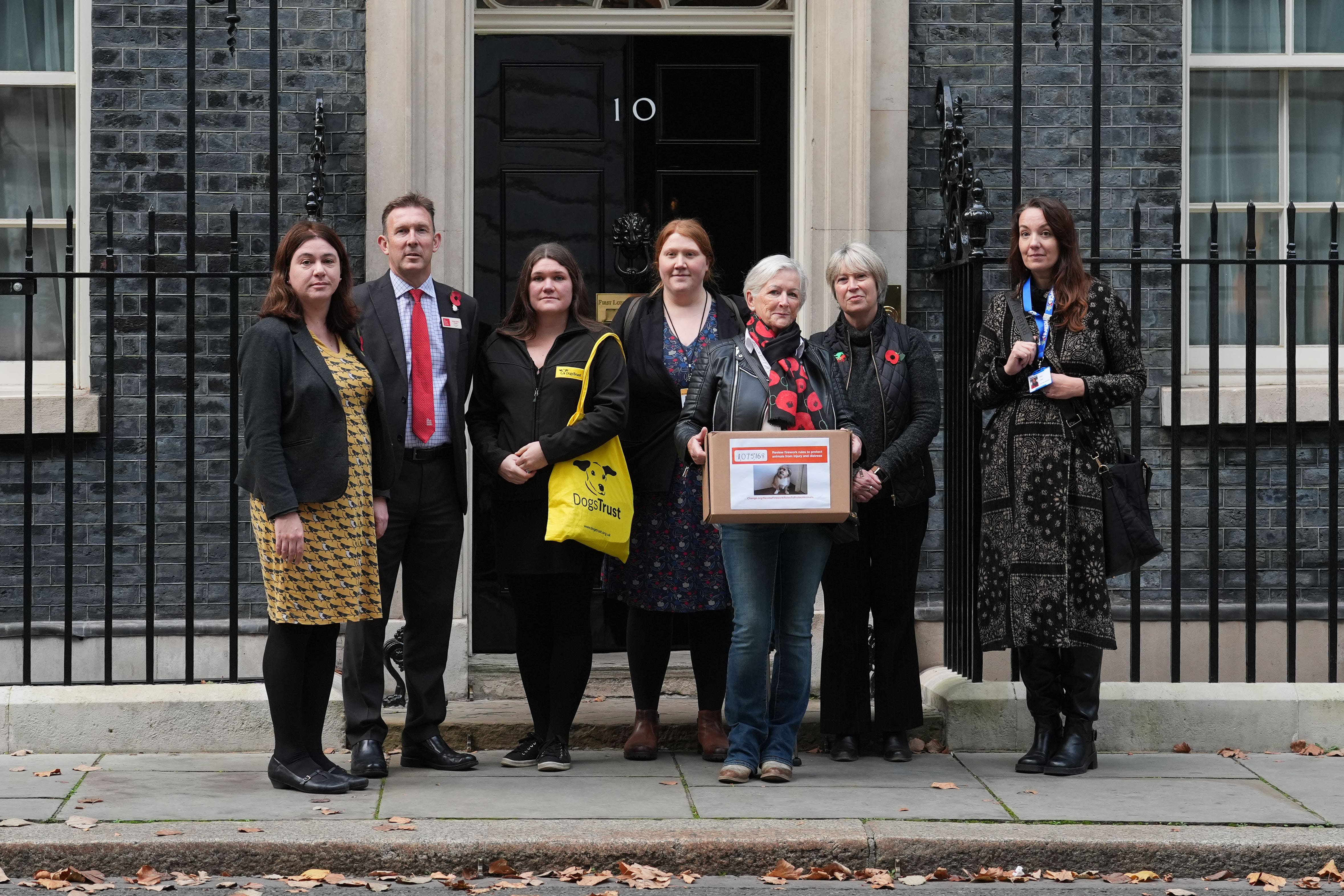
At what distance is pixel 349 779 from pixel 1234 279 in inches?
195

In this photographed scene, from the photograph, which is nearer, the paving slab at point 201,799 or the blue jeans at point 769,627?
the paving slab at point 201,799

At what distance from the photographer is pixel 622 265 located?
751cm

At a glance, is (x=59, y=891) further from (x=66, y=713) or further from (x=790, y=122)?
(x=790, y=122)

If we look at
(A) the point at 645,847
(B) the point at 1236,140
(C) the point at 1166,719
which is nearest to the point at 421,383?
(A) the point at 645,847

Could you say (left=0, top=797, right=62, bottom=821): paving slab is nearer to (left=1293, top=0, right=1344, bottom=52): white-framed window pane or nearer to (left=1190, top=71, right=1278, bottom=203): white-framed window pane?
(left=1190, top=71, right=1278, bottom=203): white-framed window pane

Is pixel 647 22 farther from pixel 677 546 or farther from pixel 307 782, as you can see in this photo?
pixel 307 782

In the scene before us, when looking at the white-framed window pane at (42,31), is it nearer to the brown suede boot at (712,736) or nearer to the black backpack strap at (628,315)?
the black backpack strap at (628,315)

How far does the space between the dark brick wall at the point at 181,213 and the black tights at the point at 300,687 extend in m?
1.81

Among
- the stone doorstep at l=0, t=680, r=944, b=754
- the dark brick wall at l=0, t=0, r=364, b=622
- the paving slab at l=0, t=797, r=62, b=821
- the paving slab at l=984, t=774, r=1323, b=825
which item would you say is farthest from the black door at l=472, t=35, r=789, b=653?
the paving slab at l=0, t=797, r=62, b=821

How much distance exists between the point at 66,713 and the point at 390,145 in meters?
2.81

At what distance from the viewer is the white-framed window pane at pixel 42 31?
7406mm

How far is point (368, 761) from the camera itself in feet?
18.6

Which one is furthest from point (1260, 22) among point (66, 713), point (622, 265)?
point (66, 713)

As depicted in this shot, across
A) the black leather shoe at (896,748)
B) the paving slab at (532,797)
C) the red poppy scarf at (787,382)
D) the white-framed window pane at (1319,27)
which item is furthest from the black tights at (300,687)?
the white-framed window pane at (1319,27)
